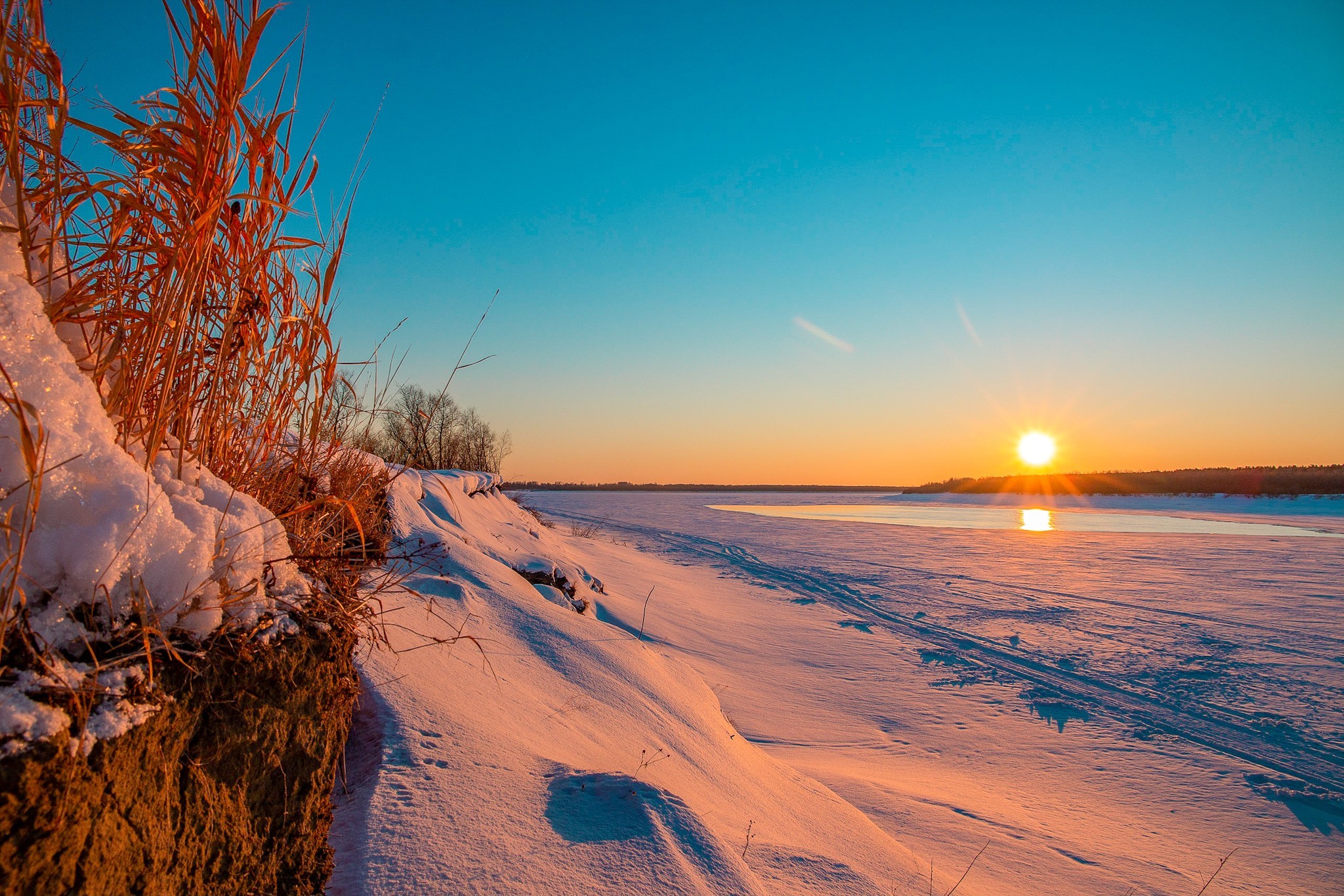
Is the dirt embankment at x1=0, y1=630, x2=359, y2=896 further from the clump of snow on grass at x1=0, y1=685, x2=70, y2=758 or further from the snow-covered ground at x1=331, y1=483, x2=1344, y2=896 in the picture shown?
the snow-covered ground at x1=331, y1=483, x2=1344, y2=896

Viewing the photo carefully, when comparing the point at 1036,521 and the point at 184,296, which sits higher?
the point at 184,296

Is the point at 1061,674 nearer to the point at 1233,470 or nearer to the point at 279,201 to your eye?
the point at 279,201

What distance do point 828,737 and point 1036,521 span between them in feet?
57.1

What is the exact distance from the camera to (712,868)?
4.91 ft

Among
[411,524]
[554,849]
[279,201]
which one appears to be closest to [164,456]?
[279,201]

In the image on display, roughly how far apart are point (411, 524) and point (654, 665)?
1.43 meters

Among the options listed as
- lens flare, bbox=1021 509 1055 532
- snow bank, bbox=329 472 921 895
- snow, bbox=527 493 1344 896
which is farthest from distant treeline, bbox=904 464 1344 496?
snow bank, bbox=329 472 921 895

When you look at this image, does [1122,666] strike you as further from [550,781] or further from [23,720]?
[23,720]

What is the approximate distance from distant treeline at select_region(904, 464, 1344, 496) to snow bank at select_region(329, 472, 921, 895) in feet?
101

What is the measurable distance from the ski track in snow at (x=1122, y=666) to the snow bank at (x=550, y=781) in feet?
9.10

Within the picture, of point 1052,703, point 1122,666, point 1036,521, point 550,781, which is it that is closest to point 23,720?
point 550,781

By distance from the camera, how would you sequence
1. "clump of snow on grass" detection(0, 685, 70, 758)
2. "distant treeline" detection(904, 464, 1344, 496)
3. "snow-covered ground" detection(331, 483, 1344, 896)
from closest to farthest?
"clump of snow on grass" detection(0, 685, 70, 758) < "snow-covered ground" detection(331, 483, 1344, 896) < "distant treeline" detection(904, 464, 1344, 496)

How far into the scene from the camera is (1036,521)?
18.3 m

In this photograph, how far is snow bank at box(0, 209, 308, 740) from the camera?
835 millimetres
